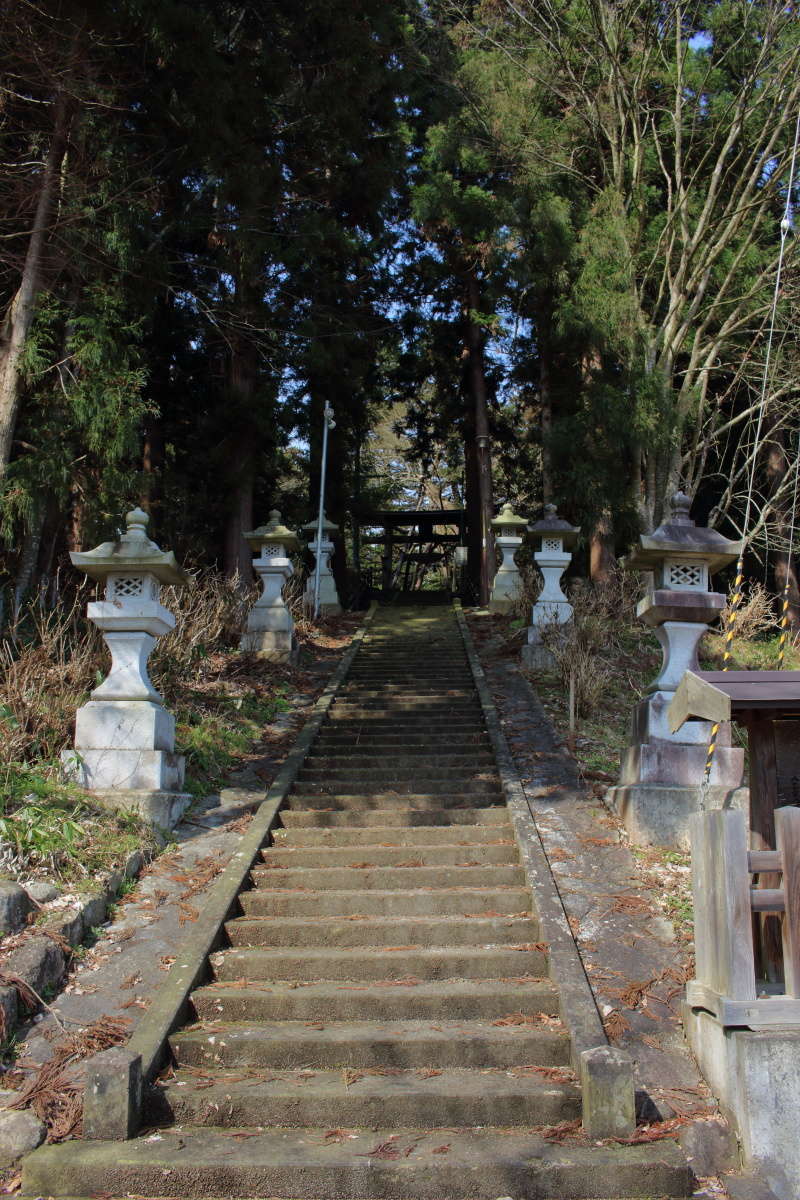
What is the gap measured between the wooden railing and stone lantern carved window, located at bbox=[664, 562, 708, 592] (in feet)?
10.8

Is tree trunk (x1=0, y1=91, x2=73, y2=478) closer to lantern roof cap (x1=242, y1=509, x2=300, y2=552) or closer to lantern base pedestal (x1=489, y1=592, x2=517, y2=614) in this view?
lantern roof cap (x1=242, y1=509, x2=300, y2=552)

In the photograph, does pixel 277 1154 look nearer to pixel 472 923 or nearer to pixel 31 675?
pixel 472 923

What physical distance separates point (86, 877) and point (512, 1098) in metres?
2.95

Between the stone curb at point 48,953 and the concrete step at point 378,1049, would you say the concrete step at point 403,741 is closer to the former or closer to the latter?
the stone curb at point 48,953

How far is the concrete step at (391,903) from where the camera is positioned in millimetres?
5812

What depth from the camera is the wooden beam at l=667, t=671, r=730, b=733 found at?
14.0 ft

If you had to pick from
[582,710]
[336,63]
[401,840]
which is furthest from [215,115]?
[401,840]

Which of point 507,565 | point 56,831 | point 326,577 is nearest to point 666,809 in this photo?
point 56,831

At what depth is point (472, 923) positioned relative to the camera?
18.2 ft

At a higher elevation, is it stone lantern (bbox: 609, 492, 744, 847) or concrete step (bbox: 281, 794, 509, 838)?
stone lantern (bbox: 609, 492, 744, 847)

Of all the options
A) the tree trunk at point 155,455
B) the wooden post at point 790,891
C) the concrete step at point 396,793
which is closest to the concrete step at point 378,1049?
the wooden post at point 790,891

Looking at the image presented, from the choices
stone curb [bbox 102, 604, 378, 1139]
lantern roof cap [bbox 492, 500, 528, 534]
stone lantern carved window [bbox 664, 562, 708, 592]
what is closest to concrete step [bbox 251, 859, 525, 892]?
stone curb [bbox 102, 604, 378, 1139]

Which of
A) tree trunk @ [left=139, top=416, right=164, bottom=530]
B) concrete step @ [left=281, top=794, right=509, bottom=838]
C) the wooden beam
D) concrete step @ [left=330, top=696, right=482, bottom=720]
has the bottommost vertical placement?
concrete step @ [left=281, top=794, right=509, bottom=838]

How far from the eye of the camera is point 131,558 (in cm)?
725
